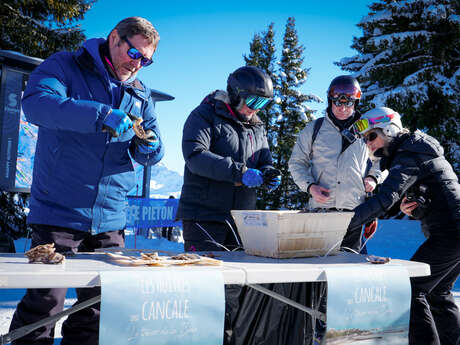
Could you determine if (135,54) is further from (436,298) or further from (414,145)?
(436,298)

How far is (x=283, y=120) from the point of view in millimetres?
25094

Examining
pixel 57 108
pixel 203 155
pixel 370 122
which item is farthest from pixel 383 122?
pixel 57 108

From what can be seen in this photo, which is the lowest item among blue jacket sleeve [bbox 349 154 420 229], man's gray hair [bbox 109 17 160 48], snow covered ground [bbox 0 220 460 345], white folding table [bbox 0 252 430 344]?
snow covered ground [bbox 0 220 460 345]

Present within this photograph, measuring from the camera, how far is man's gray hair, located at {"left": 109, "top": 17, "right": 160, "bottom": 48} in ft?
7.18

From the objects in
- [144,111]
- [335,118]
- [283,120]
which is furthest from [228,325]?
[283,120]

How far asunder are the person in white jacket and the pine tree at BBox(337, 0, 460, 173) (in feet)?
42.5

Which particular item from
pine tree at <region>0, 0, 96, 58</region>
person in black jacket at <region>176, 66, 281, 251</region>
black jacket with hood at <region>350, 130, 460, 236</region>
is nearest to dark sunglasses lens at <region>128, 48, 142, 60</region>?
person in black jacket at <region>176, 66, 281, 251</region>

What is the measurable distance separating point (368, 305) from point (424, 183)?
1.23m

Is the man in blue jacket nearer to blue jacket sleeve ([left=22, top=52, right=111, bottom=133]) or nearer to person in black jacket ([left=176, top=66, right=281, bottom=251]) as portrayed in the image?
blue jacket sleeve ([left=22, top=52, right=111, bottom=133])

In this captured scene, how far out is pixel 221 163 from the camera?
255 cm

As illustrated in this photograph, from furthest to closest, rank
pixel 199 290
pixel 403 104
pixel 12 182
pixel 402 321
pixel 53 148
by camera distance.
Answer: pixel 403 104 < pixel 12 182 < pixel 53 148 < pixel 402 321 < pixel 199 290

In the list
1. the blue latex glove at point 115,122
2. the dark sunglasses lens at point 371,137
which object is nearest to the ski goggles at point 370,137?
the dark sunglasses lens at point 371,137

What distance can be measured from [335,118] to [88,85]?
1826mm

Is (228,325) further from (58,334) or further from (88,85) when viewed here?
(58,334)
